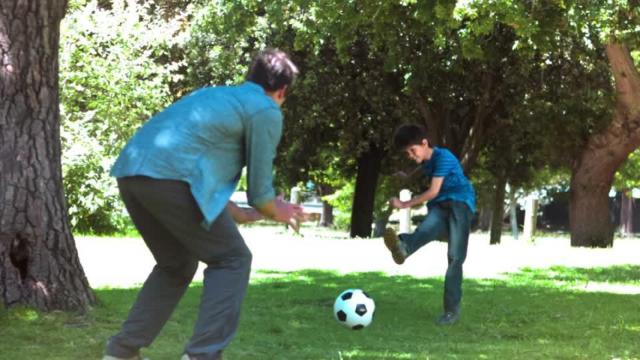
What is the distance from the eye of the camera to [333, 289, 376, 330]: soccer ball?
24.4ft

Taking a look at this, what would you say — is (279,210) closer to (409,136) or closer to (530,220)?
(409,136)

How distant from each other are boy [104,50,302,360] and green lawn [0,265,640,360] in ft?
4.15

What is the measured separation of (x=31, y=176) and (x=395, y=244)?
299 cm

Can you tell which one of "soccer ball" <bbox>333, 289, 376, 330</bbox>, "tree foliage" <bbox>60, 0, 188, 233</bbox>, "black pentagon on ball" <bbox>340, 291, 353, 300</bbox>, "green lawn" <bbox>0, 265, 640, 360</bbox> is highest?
"tree foliage" <bbox>60, 0, 188, 233</bbox>

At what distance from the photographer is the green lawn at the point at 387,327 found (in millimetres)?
6484

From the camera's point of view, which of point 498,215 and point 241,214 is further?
point 498,215

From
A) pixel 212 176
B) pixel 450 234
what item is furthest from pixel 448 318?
pixel 212 176

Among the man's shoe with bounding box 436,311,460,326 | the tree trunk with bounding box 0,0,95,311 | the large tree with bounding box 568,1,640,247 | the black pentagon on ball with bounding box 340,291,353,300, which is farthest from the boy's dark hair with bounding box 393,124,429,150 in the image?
the large tree with bounding box 568,1,640,247

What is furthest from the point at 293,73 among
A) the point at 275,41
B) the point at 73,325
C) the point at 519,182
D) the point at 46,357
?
the point at 519,182

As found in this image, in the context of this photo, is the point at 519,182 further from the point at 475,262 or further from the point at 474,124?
the point at 475,262

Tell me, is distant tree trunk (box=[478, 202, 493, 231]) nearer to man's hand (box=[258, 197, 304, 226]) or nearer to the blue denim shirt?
man's hand (box=[258, 197, 304, 226])

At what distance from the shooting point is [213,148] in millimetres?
4797

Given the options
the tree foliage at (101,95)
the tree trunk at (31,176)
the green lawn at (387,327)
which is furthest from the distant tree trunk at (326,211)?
the tree trunk at (31,176)

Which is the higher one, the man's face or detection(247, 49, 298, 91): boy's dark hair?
detection(247, 49, 298, 91): boy's dark hair
